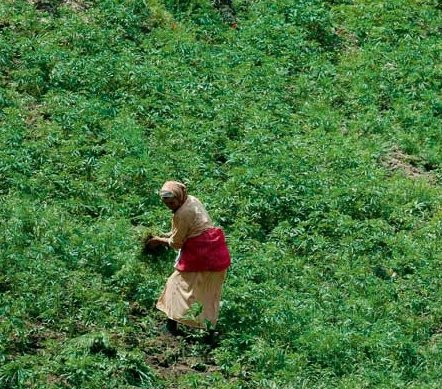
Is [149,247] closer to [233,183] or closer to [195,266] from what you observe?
[195,266]

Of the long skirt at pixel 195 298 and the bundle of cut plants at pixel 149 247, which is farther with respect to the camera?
the bundle of cut plants at pixel 149 247

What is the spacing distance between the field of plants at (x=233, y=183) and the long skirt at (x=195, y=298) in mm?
241

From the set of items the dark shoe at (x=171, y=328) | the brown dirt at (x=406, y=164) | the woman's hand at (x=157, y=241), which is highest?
the brown dirt at (x=406, y=164)

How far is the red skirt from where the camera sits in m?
8.86

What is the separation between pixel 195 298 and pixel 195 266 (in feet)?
0.90

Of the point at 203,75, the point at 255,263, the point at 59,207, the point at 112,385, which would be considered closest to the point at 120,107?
the point at 203,75

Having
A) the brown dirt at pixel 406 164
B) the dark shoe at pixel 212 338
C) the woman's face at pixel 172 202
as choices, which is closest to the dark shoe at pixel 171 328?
the dark shoe at pixel 212 338

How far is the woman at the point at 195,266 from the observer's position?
8820 mm

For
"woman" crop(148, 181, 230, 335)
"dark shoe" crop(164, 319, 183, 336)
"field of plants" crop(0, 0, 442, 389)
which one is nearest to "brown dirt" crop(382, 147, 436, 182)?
"field of plants" crop(0, 0, 442, 389)

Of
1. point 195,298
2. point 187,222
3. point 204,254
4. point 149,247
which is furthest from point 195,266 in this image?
point 149,247

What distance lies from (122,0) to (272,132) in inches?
138

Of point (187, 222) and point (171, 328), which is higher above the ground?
point (187, 222)

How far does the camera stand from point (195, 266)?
8.87 meters

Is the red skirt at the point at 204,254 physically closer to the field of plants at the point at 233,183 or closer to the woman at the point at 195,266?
the woman at the point at 195,266
